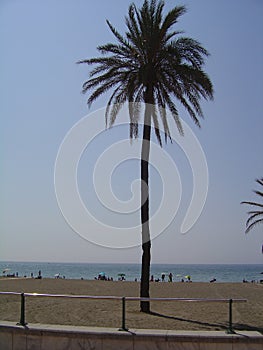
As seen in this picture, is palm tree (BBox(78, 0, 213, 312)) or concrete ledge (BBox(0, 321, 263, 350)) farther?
palm tree (BBox(78, 0, 213, 312))

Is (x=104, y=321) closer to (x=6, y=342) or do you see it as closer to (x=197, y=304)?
(x=6, y=342)

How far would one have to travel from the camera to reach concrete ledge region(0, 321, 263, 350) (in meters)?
7.04

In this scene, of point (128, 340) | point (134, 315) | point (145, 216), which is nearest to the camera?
point (128, 340)

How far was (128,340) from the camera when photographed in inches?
282

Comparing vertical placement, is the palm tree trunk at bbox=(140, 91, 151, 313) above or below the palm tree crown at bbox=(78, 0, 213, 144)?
below

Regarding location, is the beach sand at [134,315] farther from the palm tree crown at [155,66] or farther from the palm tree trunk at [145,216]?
the palm tree crown at [155,66]

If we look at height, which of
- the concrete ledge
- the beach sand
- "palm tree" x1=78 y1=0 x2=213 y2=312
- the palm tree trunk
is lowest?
the beach sand

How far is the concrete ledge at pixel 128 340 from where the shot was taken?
7043 millimetres

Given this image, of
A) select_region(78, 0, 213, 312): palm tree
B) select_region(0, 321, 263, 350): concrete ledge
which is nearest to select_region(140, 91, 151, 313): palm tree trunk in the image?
select_region(78, 0, 213, 312): palm tree

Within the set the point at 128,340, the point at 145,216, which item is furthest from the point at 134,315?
the point at 128,340

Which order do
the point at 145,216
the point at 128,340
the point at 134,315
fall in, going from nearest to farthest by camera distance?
the point at 128,340, the point at 134,315, the point at 145,216

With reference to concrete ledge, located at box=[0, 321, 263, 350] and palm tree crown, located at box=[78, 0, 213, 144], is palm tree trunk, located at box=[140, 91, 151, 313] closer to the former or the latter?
palm tree crown, located at box=[78, 0, 213, 144]

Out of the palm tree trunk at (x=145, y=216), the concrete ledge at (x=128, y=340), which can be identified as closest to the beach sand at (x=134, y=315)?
the palm tree trunk at (x=145, y=216)

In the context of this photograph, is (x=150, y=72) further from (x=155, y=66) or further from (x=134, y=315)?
(x=134, y=315)
